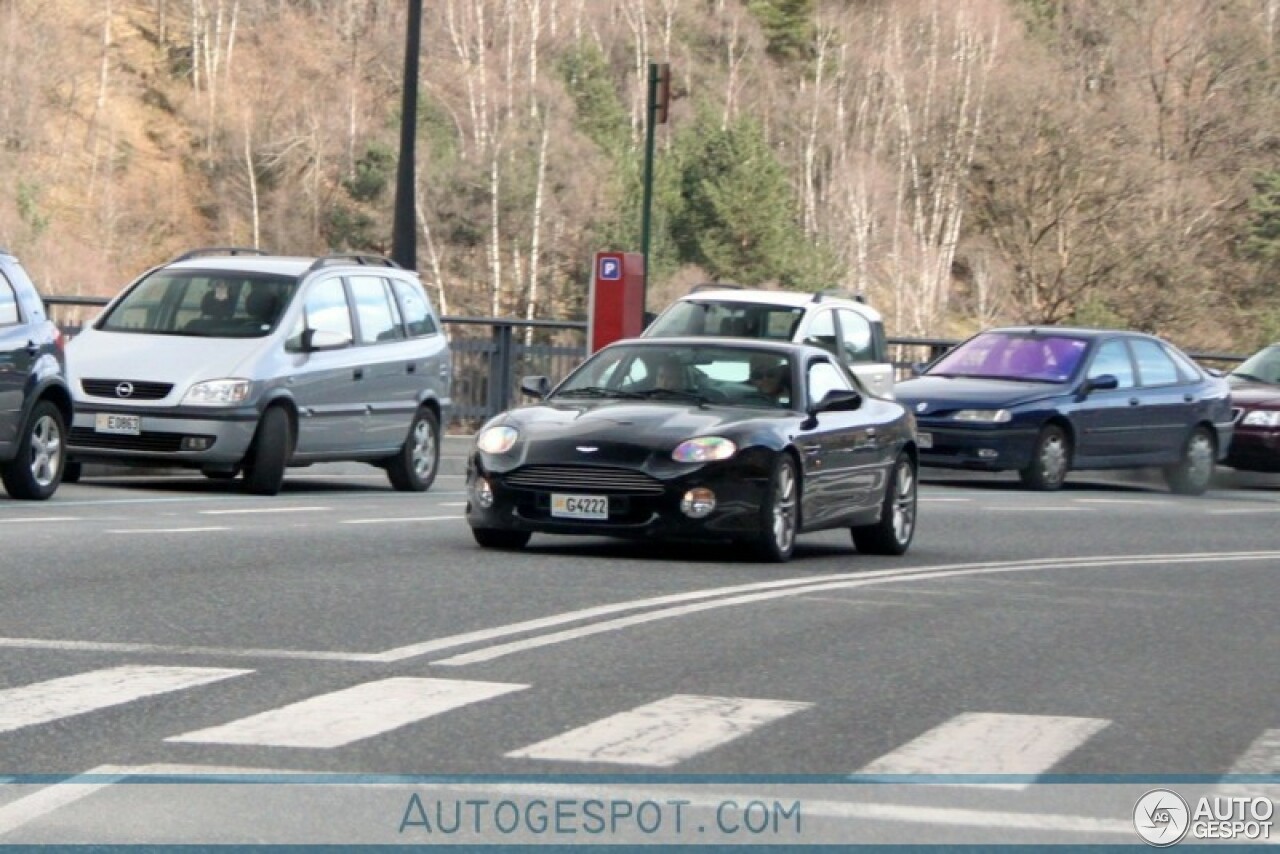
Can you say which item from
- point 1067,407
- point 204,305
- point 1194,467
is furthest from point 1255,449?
point 204,305

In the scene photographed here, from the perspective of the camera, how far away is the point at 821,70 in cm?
9875

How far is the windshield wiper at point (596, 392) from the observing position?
15953 millimetres

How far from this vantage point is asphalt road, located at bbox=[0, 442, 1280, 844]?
7410 mm

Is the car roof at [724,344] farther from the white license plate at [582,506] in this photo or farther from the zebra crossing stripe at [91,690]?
the zebra crossing stripe at [91,690]

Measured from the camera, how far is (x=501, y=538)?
51.0 feet

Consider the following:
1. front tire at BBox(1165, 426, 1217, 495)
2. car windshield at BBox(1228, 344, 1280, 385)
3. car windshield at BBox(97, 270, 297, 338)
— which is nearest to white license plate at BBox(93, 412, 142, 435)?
car windshield at BBox(97, 270, 297, 338)

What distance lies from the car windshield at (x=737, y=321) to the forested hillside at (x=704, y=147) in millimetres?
46984

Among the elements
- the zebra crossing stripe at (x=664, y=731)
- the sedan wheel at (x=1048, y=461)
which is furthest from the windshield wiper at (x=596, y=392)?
the sedan wheel at (x=1048, y=461)

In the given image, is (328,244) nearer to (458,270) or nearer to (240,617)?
(458,270)

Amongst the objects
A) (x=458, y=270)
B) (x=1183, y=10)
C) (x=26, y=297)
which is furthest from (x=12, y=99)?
(x=26, y=297)

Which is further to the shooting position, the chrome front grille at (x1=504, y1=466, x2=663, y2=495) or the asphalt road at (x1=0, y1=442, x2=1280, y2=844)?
the chrome front grille at (x1=504, y1=466, x2=663, y2=495)

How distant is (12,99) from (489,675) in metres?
83.1

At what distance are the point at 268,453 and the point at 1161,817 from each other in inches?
532

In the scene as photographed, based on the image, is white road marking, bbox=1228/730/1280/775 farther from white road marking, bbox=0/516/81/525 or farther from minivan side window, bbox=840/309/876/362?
minivan side window, bbox=840/309/876/362
